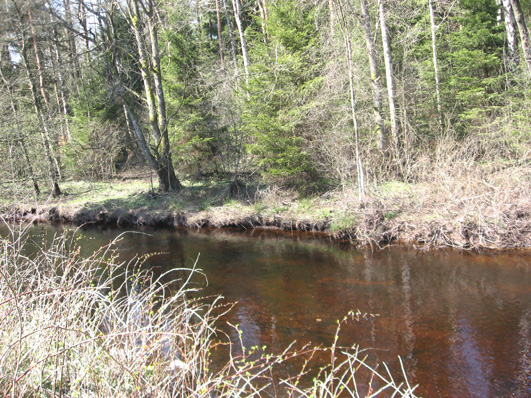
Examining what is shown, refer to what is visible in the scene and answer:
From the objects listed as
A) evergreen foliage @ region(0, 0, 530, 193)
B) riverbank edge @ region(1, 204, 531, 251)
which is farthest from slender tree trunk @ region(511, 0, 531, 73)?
riverbank edge @ region(1, 204, 531, 251)

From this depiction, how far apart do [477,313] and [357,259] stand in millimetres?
3626

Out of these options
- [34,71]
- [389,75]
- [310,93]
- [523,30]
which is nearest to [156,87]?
[310,93]

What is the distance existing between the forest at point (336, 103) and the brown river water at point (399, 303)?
6.81 ft

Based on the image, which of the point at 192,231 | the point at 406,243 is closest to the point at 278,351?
the point at 406,243

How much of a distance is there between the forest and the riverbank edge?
16.9 inches

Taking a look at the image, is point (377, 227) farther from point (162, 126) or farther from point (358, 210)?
point (162, 126)

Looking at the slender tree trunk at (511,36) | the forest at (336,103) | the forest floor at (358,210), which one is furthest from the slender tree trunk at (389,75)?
the slender tree trunk at (511,36)

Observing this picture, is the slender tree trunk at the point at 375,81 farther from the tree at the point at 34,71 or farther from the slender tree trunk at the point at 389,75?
the tree at the point at 34,71

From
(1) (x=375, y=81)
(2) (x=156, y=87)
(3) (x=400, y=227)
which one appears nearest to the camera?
(3) (x=400, y=227)

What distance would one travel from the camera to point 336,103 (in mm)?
14773

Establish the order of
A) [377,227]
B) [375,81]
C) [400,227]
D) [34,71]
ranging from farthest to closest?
[34,71] → [375,81] → [377,227] → [400,227]

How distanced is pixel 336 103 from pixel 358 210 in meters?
5.04

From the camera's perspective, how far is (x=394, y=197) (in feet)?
39.0

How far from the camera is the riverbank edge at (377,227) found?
9859 millimetres
